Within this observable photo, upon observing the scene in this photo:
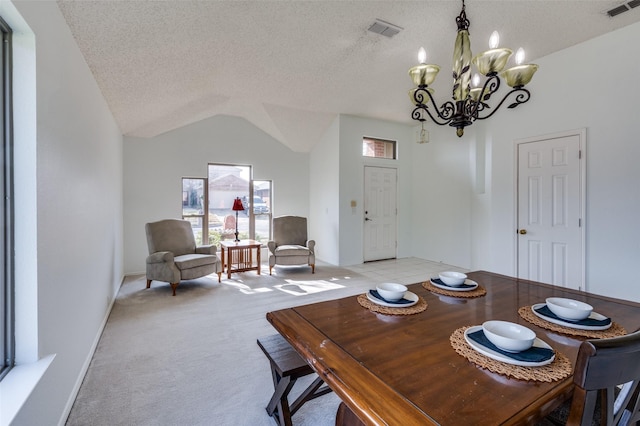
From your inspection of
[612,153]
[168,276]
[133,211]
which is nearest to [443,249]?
[612,153]

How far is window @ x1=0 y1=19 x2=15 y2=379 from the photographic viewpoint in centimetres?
133

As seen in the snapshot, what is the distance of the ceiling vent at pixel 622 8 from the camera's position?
2.62 metres

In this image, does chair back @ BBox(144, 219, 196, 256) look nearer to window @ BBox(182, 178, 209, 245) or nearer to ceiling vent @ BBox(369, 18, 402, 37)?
window @ BBox(182, 178, 209, 245)

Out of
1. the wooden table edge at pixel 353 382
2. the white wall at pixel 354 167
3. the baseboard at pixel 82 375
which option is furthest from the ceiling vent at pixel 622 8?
the baseboard at pixel 82 375

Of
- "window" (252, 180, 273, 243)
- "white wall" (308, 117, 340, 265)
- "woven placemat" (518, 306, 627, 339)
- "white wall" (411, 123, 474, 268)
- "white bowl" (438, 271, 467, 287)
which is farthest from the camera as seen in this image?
"window" (252, 180, 273, 243)

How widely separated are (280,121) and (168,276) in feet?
10.6

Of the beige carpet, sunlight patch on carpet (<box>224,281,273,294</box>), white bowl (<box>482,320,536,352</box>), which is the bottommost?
the beige carpet

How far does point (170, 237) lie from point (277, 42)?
316 centimetres

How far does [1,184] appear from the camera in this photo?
132 centimetres

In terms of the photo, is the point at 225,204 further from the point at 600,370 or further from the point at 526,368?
the point at 600,370

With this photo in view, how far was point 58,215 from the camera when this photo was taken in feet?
5.81

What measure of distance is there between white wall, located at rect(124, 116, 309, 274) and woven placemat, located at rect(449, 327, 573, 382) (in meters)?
5.48

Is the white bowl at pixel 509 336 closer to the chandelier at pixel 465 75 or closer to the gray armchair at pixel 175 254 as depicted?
the chandelier at pixel 465 75

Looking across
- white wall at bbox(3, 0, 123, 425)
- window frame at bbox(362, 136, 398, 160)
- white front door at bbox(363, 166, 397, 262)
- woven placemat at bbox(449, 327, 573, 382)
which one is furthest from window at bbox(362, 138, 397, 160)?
woven placemat at bbox(449, 327, 573, 382)
